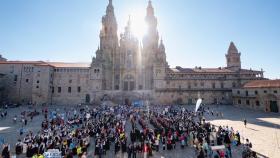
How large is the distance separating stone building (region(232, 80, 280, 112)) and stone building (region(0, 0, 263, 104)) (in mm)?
5594

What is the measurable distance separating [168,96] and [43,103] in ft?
114

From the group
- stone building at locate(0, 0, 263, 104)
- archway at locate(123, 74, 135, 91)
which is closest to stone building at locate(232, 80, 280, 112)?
stone building at locate(0, 0, 263, 104)

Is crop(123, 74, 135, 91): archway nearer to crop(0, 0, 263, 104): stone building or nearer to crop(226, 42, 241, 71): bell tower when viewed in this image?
crop(0, 0, 263, 104): stone building

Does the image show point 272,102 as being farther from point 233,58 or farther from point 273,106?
point 233,58

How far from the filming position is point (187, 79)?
4988 centimetres

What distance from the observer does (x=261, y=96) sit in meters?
38.6

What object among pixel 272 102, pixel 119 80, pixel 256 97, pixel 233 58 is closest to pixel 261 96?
pixel 256 97

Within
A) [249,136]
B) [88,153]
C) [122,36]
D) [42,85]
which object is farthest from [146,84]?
[88,153]

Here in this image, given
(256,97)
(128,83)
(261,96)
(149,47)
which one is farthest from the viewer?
(149,47)

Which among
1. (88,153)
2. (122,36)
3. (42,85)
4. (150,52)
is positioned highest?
(122,36)

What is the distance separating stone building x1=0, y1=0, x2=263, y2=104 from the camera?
1865 inches

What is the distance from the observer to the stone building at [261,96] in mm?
36094

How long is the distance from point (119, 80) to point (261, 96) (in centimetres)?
3590

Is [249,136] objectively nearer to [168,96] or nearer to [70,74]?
[168,96]
